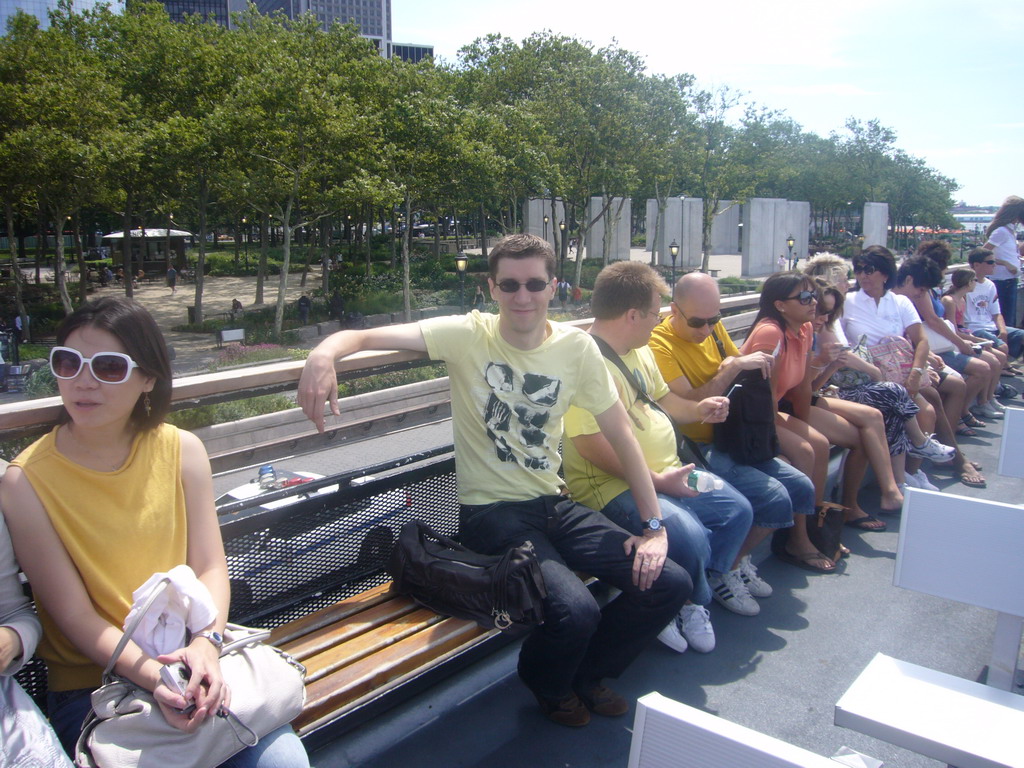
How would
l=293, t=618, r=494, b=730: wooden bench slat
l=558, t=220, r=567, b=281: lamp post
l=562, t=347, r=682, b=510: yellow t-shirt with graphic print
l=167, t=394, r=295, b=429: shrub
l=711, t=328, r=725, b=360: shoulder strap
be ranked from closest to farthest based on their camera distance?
l=293, t=618, r=494, b=730: wooden bench slat < l=562, t=347, r=682, b=510: yellow t-shirt with graphic print < l=711, t=328, r=725, b=360: shoulder strap < l=167, t=394, r=295, b=429: shrub < l=558, t=220, r=567, b=281: lamp post

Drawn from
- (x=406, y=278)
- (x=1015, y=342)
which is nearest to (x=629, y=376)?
(x=1015, y=342)

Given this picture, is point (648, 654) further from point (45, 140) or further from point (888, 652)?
point (45, 140)

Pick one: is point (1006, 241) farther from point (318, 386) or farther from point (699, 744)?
point (699, 744)

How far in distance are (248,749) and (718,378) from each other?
2.72 metres

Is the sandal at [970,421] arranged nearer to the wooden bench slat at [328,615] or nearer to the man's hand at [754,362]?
the man's hand at [754,362]

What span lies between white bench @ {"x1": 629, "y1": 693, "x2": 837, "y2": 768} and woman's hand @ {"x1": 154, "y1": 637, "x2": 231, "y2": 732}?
99cm

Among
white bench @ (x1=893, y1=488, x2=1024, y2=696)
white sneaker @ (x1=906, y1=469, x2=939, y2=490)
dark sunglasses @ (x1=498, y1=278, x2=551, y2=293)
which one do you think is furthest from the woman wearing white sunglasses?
white sneaker @ (x1=906, y1=469, x2=939, y2=490)

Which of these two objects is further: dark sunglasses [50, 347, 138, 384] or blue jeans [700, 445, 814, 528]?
blue jeans [700, 445, 814, 528]

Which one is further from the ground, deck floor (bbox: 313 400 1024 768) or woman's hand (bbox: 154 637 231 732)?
woman's hand (bbox: 154 637 231 732)

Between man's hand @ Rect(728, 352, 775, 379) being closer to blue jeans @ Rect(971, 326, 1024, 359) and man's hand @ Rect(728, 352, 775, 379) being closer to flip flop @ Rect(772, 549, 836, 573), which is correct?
flip flop @ Rect(772, 549, 836, 573)

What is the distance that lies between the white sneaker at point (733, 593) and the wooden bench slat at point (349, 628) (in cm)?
166

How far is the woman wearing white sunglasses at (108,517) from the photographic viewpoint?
2008 millimetres

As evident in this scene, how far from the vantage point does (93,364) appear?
2074mm

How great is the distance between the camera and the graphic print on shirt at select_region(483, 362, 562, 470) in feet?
9.76
